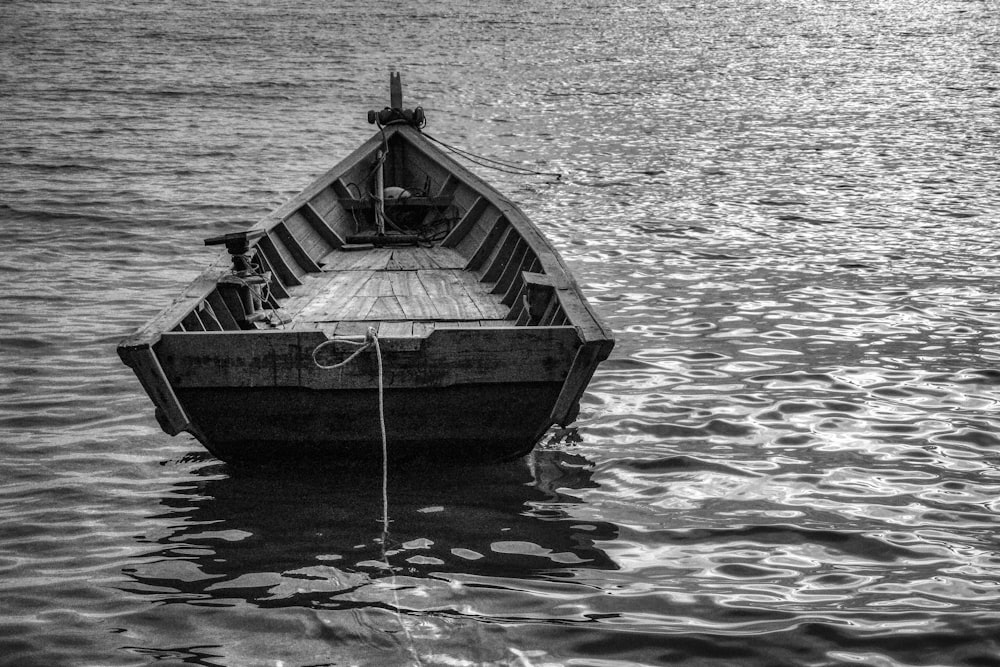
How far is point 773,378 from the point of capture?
9062mm

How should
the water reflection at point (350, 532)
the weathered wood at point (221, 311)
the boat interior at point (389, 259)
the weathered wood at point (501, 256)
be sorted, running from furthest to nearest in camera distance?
1. the weathered wood at point (501, 256)
2. the boat interior at point (389, 259)
3. the weathered wood at point (221, 311)
4. the water reflection at point (350, 532)

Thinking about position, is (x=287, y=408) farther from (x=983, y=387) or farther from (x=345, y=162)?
(x=345, y=162)

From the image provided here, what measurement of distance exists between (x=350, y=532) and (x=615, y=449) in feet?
7.68

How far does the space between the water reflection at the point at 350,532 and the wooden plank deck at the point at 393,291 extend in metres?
1.65

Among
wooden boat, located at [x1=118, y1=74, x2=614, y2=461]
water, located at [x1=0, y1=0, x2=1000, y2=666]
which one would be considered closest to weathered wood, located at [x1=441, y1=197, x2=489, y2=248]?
water, located at [x1=0, y1=0, x2=1000, y2=666]

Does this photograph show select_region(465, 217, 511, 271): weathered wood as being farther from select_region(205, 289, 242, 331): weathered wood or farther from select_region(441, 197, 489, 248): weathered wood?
select_region(205, 289, 242, 331): weathered wood

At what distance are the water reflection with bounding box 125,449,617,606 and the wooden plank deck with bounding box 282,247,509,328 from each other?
5.41 feet

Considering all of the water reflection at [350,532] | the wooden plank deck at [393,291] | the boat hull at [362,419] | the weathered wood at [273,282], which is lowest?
the water reflection at [350,532]

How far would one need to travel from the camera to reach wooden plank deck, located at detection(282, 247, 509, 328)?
848cm

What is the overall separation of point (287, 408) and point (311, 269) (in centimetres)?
378

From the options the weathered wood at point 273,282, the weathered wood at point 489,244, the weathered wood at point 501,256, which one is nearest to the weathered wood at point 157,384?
the weathered wood at point 273,282

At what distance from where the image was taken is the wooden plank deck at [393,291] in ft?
27.8

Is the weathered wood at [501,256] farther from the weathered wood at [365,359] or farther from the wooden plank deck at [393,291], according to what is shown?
the weathered wood at [365,359]

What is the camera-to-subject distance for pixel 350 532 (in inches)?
247
